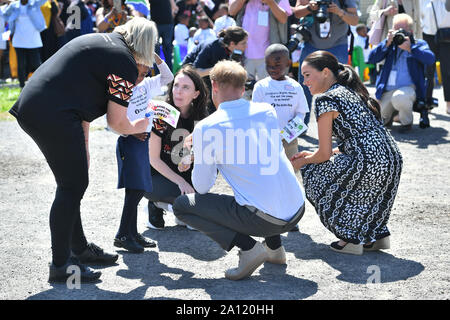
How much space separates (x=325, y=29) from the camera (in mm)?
7574

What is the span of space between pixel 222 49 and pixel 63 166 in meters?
3.55

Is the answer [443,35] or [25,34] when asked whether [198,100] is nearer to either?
[443,35]

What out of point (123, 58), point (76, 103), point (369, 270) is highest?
point (123, 58)

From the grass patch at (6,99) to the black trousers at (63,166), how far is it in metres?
6.04

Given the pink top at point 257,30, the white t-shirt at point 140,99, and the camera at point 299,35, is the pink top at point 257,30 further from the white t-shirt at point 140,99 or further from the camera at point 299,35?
the white t-shirt at point 140,99

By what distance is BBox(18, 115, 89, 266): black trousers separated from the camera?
360 cm

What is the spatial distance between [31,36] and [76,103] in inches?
344

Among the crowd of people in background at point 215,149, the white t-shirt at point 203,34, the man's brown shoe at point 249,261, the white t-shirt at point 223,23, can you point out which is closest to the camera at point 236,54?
the crowd of people in background at point 215,149

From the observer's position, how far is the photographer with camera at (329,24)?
754cm

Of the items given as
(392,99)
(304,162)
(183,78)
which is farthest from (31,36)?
(304,162)

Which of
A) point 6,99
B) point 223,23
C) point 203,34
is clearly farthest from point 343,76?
point 203,34

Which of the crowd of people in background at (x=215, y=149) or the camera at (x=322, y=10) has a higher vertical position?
the camera at (x=322, y=10)

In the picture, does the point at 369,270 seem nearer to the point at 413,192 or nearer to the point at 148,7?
the point at 413,192

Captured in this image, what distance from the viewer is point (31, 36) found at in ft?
38.6
